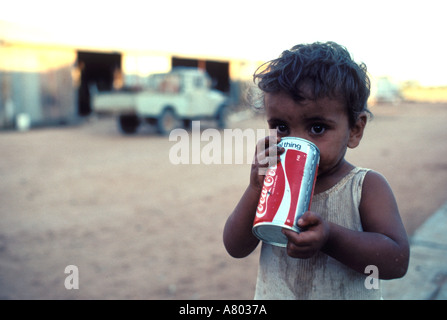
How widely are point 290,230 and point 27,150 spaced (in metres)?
9.69

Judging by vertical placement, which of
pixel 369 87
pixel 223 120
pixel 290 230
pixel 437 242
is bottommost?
pixel 223 120

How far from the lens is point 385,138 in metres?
11.5

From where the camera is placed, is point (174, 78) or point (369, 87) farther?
point (174, 78)

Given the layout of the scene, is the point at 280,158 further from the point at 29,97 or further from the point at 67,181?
the point at 29,97

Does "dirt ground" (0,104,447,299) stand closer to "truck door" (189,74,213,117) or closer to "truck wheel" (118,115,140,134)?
"truck wheel" (118,115,140,134)

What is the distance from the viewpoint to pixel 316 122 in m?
1.17

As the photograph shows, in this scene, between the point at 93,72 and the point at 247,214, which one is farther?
the point at 93,72

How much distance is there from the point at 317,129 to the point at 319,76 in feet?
0.48

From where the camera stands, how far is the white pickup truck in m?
11.9

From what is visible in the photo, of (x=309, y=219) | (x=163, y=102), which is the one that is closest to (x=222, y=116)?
(x=163, y=102)

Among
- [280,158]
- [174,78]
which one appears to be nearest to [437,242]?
[280,158]

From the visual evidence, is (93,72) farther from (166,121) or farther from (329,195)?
(329,195)

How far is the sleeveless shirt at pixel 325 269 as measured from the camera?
4.12 ft

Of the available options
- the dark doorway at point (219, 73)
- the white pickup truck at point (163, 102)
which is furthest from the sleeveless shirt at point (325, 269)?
the dark doorway at point (219, 73)
